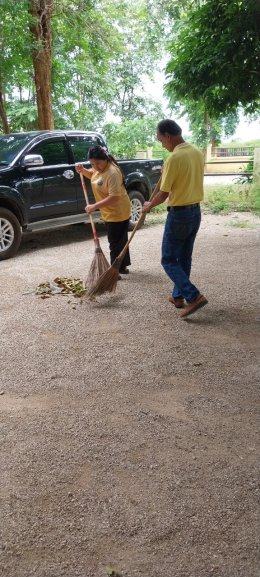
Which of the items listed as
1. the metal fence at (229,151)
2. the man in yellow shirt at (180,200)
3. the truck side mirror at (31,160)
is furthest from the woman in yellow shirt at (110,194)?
the metal fence at (229,151)

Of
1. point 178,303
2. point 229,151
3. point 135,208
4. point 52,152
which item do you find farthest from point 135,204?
point 229,151

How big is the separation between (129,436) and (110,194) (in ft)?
10.2

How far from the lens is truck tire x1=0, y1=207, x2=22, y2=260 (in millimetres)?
7309

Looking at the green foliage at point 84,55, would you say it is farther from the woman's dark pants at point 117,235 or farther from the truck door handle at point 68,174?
the woman's dark pants at point 117,235

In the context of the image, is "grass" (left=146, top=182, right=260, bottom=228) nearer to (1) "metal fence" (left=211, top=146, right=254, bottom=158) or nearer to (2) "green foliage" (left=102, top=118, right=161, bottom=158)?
(2) "green foliage" (left=102, top=118, right=161, bottom=158)

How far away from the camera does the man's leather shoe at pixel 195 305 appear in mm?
4871

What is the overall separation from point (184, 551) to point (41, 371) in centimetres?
205

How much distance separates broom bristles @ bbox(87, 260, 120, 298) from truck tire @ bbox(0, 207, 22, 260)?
2.50 m

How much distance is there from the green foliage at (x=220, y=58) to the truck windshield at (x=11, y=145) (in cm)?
265

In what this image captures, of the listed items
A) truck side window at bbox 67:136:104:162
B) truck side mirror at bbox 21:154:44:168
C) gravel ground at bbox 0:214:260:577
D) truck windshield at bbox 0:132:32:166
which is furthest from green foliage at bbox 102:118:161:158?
gravel ground at bbox 0:214:260:577

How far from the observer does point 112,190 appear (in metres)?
5.36

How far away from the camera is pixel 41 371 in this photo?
3855 millimetres

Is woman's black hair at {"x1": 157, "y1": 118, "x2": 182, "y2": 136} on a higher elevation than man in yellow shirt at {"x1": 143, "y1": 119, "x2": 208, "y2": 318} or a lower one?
higher

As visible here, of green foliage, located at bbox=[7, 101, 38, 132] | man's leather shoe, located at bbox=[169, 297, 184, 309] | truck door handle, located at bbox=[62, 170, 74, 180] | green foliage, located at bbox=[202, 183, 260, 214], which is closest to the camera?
man's leather shoe, located at bbox=[169, 297, 184, 309]
